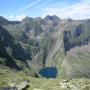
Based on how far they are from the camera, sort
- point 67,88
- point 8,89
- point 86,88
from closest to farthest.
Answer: point 8,89 < point 86,88 < point 67,88

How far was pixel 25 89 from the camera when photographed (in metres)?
38.8

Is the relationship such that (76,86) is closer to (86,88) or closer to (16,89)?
(86,88)

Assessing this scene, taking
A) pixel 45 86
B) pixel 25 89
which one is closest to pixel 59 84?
pixel 45 86

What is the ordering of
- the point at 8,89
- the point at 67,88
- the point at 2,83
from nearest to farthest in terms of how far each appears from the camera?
the point at 8,89 → the point at 67,88 → the point at 2,83

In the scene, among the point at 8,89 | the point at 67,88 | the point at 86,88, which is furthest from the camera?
the point at 67,88

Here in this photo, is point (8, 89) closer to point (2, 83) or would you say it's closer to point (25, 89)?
point (25, 89)

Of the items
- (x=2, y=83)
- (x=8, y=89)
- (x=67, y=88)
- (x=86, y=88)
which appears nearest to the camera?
(x=8, y=89)

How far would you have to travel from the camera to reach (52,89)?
3931cm

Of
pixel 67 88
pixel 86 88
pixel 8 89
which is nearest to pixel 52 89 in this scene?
pixel 67 88

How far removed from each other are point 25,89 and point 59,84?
6000 millimetres

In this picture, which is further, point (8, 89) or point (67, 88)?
point (67, 88)

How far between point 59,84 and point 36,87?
3642 millimetres

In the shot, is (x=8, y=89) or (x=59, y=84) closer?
(x=8, y=89)

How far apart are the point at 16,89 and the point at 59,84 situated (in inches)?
352
